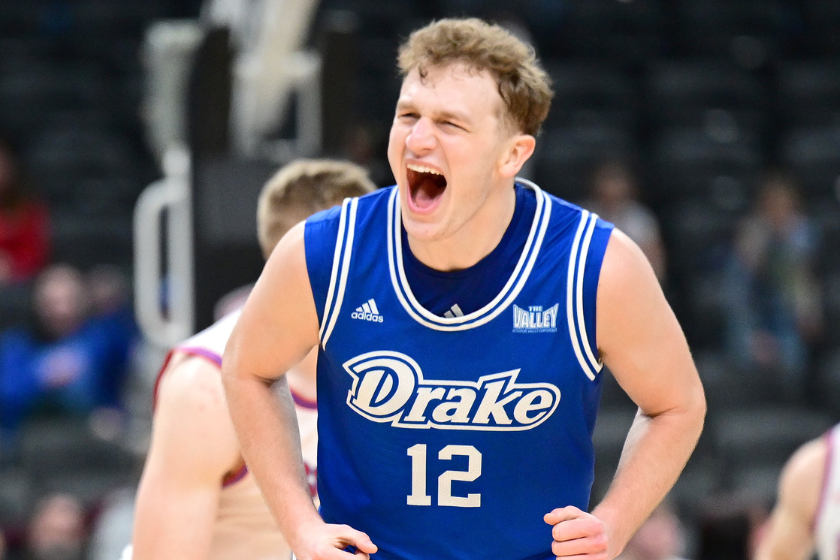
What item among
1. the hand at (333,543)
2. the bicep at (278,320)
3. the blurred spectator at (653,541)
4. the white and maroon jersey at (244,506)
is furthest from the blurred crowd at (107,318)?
the hand at (333,543)

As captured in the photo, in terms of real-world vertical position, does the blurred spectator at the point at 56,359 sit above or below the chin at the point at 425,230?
below

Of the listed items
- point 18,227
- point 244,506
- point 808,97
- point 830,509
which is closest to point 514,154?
point 244,506

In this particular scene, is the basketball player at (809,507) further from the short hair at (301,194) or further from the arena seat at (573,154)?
the arena seat at (573,154)

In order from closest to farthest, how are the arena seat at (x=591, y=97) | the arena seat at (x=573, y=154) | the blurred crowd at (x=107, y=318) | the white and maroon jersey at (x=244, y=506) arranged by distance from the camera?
the white and maroon jersey at (x=244, y=506)
the blurred crowd at (x=107, y=318)
the arena seat at (x=573, y=154)
the arena seat at (x=591, y=97)

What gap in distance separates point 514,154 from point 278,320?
56 centimetres

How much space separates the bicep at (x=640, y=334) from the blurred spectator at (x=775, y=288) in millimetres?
5888

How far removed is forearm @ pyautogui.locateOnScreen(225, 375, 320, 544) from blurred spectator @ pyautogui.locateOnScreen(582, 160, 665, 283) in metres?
5.41

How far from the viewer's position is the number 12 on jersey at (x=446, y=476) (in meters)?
2.28

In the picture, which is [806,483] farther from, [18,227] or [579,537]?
[18,227]

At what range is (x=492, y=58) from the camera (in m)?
2.23

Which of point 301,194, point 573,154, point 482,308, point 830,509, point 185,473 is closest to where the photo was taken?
point 482,308

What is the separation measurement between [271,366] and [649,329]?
74cm

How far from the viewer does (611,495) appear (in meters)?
2.28

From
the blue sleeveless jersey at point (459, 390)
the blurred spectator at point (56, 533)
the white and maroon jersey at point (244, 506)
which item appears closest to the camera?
the blue sleeveless jersey at point (459, 390)
